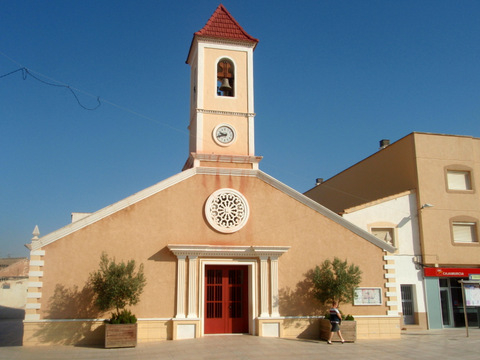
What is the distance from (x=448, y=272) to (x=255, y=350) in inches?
500

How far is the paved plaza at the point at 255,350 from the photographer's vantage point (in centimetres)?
1298

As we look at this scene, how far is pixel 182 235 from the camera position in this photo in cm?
1647

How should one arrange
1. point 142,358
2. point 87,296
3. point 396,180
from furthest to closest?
1. point 396,180
2. point 87,296
3. point 142,358

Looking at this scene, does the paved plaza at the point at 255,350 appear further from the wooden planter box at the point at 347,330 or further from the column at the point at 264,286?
the column at the point at 264,286

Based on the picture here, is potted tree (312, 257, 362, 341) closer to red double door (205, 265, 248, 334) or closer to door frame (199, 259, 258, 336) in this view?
door frame (199, 259, 258, 336)

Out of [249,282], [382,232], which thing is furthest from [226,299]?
[382,232]

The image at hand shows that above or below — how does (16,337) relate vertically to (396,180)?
below

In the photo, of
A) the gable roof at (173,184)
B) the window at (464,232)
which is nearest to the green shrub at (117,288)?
the gable roof at (173,184)

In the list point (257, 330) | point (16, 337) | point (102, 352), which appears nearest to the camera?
point (102, 352)

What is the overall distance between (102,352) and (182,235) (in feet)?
15.0

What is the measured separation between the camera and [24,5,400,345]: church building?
599 inches

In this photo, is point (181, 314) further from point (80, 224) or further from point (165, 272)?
point (80, 224)

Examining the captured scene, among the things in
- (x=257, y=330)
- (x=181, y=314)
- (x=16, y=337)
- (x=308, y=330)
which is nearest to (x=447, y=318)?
(x=308, y=330)

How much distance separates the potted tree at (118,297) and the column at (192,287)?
1739mm
